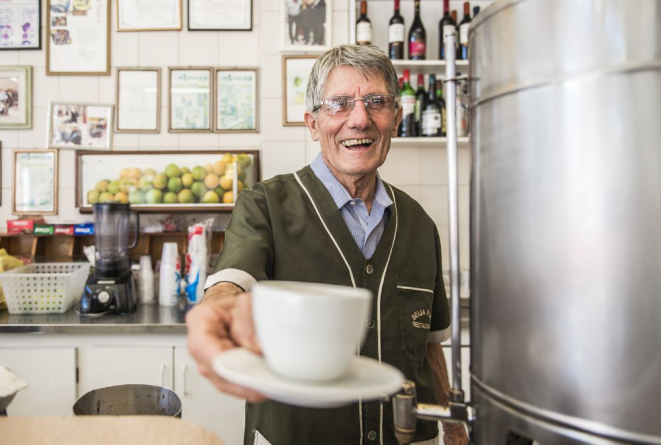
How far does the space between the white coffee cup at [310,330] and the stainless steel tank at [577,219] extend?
0.18 meters

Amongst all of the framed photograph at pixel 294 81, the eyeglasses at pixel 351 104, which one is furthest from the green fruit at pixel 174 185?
the eyeglasses at pixel 351 104

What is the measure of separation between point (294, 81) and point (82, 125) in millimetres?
1012

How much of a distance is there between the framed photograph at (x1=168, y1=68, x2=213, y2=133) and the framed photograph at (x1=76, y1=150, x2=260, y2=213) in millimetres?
158

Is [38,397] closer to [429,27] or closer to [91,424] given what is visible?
[91,424]

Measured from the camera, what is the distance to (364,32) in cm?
223

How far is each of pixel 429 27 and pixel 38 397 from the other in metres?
2.15

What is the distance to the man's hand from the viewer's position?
0.52m

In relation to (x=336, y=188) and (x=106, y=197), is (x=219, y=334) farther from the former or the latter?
(x=106, y=197)

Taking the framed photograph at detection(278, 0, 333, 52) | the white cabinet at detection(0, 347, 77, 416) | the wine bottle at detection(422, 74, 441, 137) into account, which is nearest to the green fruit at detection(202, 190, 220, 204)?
the framed photograph at detection(278, 0, 333, 52)

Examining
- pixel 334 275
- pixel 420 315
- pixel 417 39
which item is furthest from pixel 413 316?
pixel 417 39

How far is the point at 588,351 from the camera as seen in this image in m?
0.49

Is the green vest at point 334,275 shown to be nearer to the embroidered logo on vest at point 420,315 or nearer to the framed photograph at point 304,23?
the embroidered logo on vest at point 420,315

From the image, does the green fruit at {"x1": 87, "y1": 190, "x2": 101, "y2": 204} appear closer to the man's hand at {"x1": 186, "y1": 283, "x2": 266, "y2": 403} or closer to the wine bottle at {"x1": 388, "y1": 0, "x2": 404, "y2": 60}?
the wine bottle at {"x1": 388, "y1": 0, "x2": 404, "y2": 60}

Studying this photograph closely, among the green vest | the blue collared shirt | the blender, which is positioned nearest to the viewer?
the green vest
